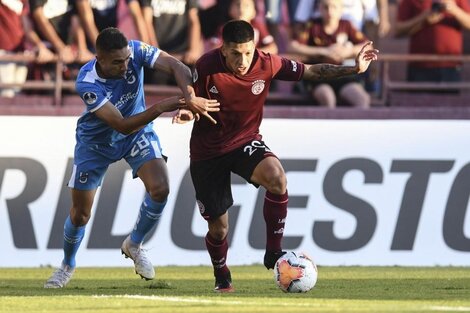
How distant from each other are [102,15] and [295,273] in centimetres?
690

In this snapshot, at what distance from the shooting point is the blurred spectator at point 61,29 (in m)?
16.1

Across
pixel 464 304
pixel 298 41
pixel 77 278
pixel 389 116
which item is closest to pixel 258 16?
pixel 298 41

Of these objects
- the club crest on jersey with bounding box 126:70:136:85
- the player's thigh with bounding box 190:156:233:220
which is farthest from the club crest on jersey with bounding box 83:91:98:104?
the player's thigh with bounding box 190:156:233:220

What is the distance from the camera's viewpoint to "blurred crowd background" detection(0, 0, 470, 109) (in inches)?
639

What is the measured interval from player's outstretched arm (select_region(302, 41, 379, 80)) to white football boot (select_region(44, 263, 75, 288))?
9.37ft

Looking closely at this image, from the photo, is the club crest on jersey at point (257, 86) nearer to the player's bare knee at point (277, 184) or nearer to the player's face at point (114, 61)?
the player's bare knee at point (277, 184)

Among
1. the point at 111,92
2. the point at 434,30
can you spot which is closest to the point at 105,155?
the point at 111,92

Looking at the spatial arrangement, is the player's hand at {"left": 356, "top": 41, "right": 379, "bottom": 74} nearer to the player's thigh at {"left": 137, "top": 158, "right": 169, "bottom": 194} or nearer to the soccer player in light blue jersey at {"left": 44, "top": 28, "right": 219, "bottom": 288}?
the soccer player in light blue jersey at {"left": 44, "top": 28, "right": 219, "bottom": 288}

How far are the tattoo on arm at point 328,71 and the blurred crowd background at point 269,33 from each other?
4.83m

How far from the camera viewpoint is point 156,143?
39.9 ft

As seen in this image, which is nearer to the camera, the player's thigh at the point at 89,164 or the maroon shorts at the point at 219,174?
the maroon shorts at the point at 219,174

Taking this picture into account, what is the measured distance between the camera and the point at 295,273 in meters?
10.6

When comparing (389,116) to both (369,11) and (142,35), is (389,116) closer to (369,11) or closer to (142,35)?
(369,11)

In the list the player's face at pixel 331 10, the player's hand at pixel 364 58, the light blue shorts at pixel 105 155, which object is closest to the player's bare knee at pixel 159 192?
the light blue shorts at pixel 105 155
